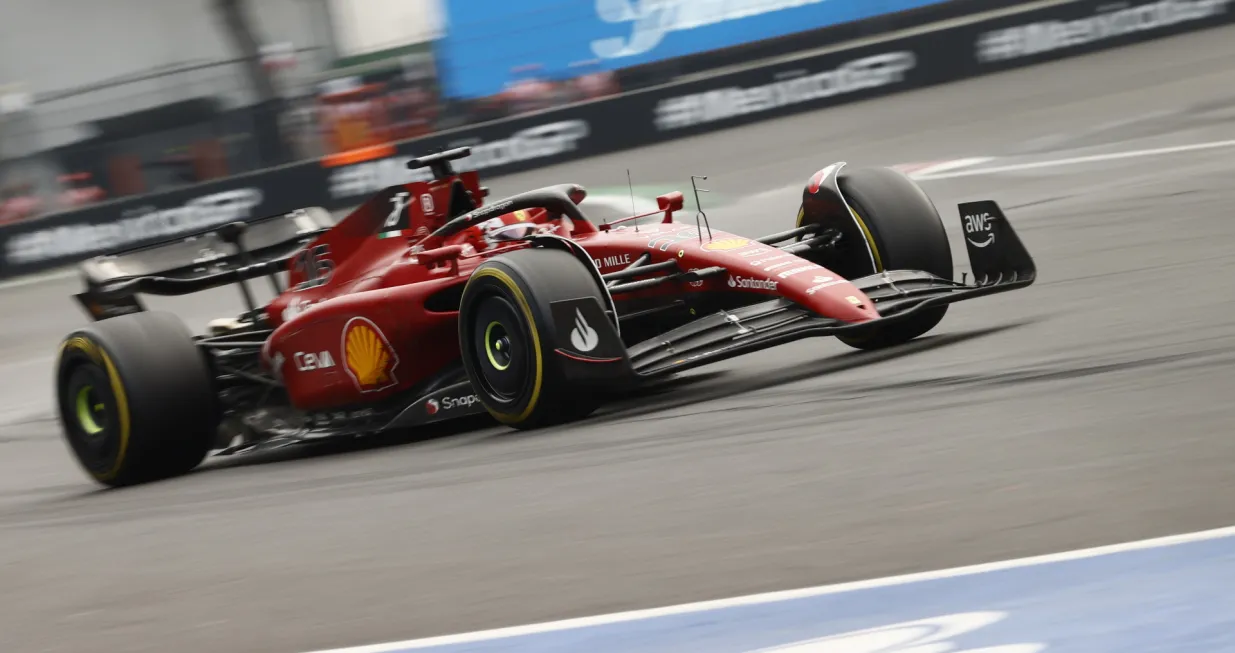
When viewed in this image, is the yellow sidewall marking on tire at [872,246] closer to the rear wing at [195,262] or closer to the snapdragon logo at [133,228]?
the rear wing at [195,262]

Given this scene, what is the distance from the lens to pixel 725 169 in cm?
1709

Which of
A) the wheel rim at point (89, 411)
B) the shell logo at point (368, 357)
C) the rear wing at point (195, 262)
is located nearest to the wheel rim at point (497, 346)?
the shell logo at point (368, 357)

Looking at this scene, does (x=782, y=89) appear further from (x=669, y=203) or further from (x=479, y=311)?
(x=479, y=311)

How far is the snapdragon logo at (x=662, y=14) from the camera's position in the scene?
20.8 m

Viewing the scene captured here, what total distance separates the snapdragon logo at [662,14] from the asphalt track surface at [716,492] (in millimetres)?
11493

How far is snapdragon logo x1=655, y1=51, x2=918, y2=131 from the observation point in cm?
1905

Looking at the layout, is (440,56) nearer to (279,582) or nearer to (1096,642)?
(279,582)

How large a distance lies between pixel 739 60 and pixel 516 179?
11.9 ft

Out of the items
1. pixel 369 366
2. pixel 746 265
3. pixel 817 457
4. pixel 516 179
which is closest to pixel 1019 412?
pixel 817 457

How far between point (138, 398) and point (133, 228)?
1076 centimetres

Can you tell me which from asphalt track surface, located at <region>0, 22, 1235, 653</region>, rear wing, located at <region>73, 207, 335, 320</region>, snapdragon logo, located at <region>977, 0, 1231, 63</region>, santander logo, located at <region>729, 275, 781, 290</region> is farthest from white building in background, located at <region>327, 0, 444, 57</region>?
santander logo, located at <region>729, 275, 781, 290</region>

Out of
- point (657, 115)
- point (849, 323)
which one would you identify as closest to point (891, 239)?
point (849, 323)

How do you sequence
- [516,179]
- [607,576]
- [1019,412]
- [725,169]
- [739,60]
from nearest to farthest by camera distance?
1. [607,576]
2. [1019,412]
3. [725,169]
4. [516,179]
5. [739,60]

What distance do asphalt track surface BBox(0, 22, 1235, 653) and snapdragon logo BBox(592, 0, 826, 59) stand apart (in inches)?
452
